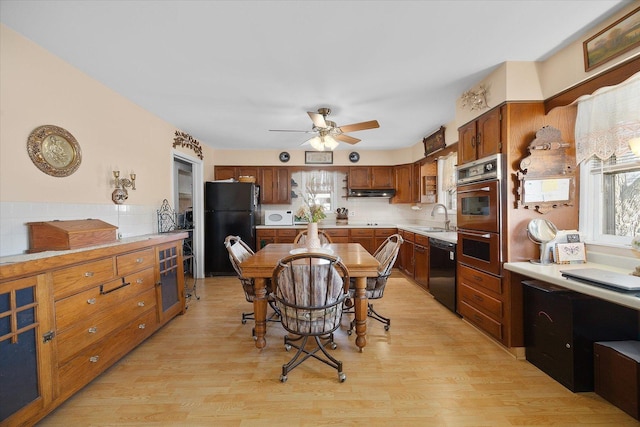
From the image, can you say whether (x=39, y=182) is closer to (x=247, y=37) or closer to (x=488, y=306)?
(x=247, y=37)

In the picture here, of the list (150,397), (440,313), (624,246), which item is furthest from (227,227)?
(624,246)

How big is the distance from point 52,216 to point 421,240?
3994 millimetres

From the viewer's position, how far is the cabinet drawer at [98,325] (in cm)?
162

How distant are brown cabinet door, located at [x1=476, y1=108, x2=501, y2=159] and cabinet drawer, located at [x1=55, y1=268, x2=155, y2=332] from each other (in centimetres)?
329

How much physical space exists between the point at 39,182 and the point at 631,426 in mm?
4037

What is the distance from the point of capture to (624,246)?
1864mm

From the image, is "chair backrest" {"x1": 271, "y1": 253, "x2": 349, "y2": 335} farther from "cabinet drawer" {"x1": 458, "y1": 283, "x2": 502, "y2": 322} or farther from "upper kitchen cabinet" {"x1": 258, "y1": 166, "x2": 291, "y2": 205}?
"upper kitchen cabinet" {"x1": 258, "y1": 166, "x2": 291, "y2": 205}

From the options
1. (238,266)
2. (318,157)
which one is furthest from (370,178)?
(238,266)

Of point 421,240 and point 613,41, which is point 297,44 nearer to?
point 613,41

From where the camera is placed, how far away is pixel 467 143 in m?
2.66

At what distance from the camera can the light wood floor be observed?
154cm

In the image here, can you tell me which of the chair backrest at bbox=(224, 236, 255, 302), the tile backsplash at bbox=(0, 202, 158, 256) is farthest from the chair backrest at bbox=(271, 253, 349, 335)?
the tile backsplash at bbox=(0, 202, 158, 256)

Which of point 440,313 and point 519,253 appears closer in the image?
point 519,253

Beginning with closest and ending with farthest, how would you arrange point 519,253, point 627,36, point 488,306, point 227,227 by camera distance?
1. point 627,36
2. point 519,253
3. point 488,306
4. point 227,227
